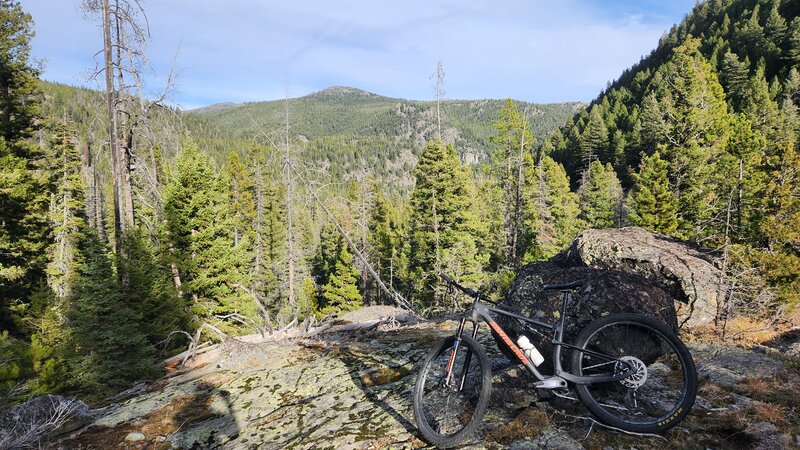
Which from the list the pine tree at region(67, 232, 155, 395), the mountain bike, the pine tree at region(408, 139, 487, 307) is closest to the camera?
the mountain bike

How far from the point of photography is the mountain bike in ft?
11.5

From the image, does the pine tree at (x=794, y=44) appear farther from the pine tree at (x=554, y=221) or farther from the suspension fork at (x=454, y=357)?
the suspension fork at (x=454, y=357)

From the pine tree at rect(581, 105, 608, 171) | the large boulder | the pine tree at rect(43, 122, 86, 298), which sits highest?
the pine tree at rect(581, 105, 608, 171)

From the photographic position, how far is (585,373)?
3811mm

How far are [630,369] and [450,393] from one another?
6.08 feet

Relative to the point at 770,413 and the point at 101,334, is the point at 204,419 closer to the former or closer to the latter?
the point at 770,413

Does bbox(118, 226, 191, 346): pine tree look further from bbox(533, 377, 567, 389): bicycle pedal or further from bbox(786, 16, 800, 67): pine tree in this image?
bbox(786, 16, 800, 67): pine tree

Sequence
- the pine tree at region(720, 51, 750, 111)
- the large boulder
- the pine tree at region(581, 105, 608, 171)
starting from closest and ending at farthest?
the large boulder, the pine tree at region(720, 51, 750, 111), the pine tree at region(581, 105, 608, 171)

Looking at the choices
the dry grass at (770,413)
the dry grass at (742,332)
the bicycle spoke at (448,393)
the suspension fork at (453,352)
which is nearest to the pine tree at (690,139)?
the dry grass at (742,332)

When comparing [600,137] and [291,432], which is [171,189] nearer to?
[291,432]

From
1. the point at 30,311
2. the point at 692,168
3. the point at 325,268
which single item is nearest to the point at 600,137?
the point at 692,168

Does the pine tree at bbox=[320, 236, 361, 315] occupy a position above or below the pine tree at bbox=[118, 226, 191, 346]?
below

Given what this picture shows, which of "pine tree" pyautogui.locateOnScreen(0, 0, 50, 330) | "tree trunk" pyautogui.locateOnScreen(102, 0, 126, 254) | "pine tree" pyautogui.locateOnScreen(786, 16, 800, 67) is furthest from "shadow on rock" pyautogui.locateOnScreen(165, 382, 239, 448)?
"pine tree" pyautogui.locateOnScreen(786, 16, 800, 67)

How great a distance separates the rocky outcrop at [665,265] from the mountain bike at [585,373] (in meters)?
4.13
